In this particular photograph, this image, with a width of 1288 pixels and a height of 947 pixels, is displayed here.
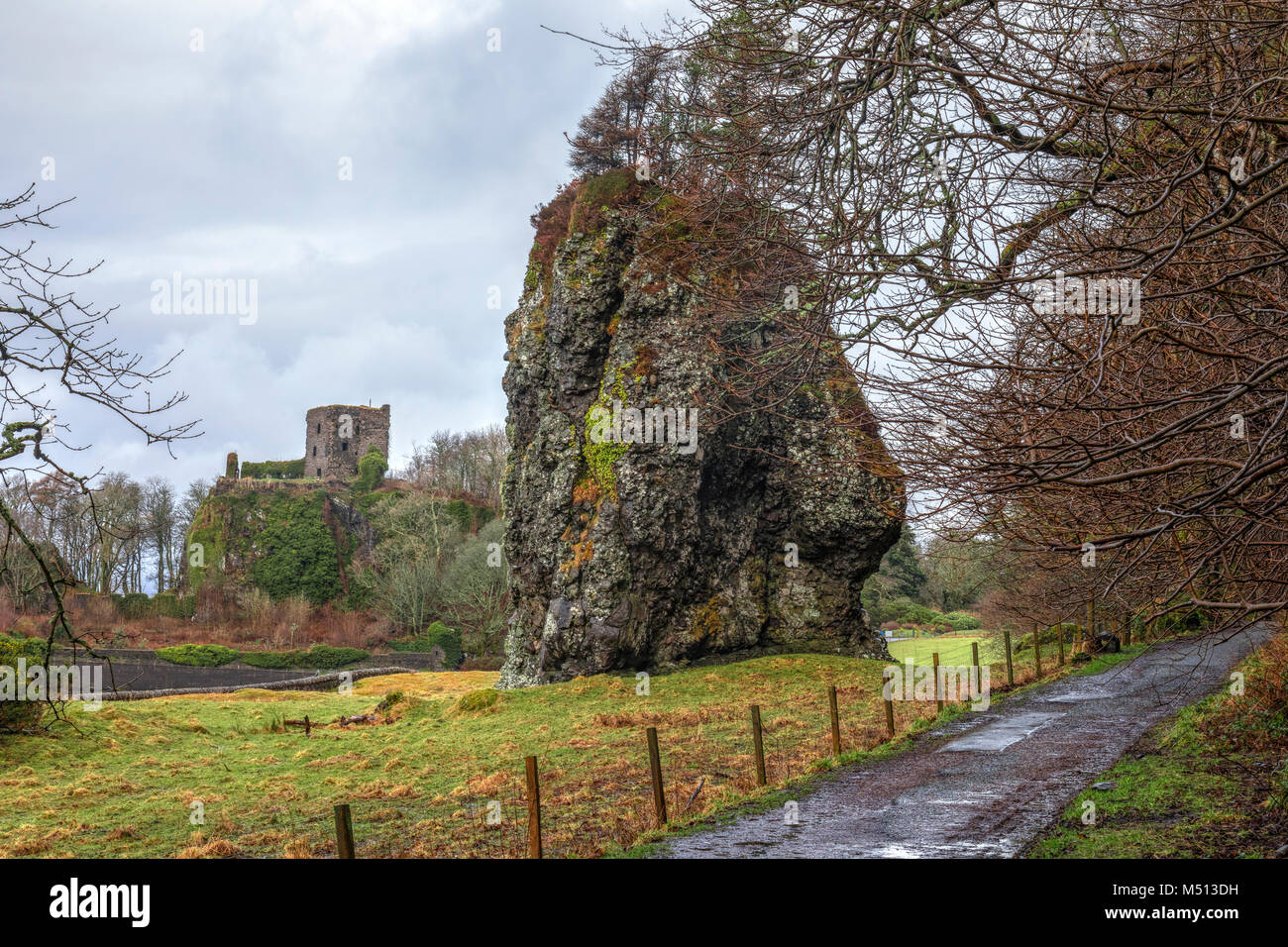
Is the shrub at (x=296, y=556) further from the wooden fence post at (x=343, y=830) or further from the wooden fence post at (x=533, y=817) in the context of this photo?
the wooden fence post at (x=343, y=830)

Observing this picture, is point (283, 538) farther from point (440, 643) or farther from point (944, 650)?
point (944, 650)

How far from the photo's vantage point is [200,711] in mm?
21422

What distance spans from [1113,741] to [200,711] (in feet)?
63.8

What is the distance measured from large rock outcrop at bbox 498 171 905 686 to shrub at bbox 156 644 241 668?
21.3m

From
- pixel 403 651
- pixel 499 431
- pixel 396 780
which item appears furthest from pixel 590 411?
pixel 499 431

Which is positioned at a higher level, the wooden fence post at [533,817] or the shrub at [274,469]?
the shrub at [274,469]

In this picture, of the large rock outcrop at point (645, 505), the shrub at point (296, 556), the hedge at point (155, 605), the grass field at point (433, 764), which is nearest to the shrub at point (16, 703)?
the grass field at point (433, 764)

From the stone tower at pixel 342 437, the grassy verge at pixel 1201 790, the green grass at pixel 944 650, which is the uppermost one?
the stone tower at pixel 342 437

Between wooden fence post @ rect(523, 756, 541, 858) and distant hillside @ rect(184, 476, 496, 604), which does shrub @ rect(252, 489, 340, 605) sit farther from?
wooden fence post @ rect(523, 756, 541, 858)

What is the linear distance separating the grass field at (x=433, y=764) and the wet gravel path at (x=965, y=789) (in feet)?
2.39

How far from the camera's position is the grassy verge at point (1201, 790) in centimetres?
664

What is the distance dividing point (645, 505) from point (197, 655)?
27.8 metres

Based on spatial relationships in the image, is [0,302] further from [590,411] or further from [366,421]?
[366,421]

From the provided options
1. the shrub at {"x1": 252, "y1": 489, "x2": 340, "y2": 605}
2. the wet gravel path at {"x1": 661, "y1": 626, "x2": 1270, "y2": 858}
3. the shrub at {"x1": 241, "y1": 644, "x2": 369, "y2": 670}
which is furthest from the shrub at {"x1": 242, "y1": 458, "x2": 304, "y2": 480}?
the wet gravel path at {"x1": 661, "y1": 626, "x2": 1270, "y2": 858}
